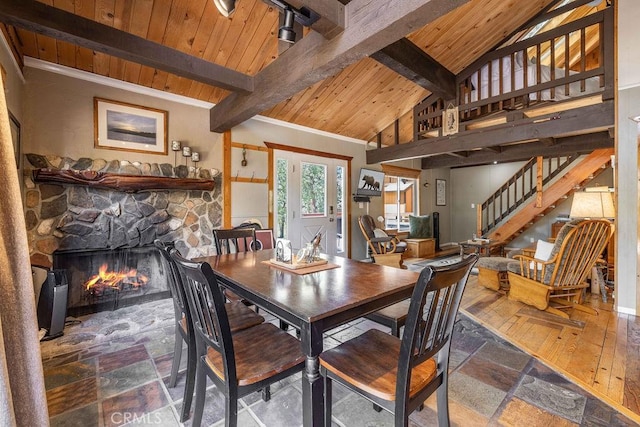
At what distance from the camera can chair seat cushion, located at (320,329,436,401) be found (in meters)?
1.15

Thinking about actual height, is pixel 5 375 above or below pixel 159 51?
below

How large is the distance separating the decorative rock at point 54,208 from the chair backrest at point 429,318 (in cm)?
353

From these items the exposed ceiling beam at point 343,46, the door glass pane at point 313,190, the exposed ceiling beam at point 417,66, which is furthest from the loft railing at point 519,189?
the exposed ceiling beam at point 343,46

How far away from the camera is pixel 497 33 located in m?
4.09

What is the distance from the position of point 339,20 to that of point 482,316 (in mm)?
3057

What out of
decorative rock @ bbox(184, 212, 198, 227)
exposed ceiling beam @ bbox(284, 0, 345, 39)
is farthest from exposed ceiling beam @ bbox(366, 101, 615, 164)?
decorative rock @ bbox(184, 212, 198, 227)

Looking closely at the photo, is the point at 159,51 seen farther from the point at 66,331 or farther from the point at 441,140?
the point at 441,140

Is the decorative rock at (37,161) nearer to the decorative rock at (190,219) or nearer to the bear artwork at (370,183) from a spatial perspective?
the decorative rock at (190,219)

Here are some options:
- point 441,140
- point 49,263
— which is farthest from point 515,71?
point 49,263

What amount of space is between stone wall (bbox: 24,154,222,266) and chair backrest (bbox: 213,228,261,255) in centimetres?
114

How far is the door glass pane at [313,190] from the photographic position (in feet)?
16.5

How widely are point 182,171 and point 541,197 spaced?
21.7 feet

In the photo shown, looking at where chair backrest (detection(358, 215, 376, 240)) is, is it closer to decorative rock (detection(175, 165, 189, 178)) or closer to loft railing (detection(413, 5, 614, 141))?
loft railing (detection(413, 5, 614, 141))

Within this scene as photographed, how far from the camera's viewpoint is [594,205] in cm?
343
